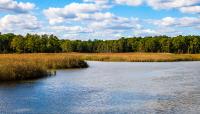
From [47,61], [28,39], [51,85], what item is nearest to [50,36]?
[28,39]

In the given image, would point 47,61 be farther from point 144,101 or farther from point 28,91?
point 144,101

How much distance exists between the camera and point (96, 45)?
176 meters

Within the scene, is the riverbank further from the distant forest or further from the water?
the distant forest

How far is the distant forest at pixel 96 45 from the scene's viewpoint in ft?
359

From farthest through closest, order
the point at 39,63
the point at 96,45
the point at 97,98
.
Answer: the point at 96,45 < the point at 39,63 < the point at 97,98

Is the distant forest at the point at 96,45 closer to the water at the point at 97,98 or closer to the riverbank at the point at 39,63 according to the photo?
the riverbank at the point at 39,63

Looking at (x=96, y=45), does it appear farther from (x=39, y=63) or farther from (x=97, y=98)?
(x=97, y=98)

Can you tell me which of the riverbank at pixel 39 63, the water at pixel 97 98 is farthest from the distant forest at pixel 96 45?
the water at pixel 97 98

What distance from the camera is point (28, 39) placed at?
4341 inches

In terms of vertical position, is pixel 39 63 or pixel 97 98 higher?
pixel 39 63

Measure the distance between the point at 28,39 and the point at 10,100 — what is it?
8933 centimetres

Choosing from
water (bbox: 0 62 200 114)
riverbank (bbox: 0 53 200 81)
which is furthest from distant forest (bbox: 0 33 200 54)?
water (bbox: 0 62 200 114)

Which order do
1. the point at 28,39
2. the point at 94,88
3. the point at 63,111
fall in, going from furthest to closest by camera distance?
1. the point at 28,39
2. the point at 94,88
3. the point at 63,111

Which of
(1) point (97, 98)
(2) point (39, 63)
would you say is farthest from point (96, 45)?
(1) point (97, 98)
